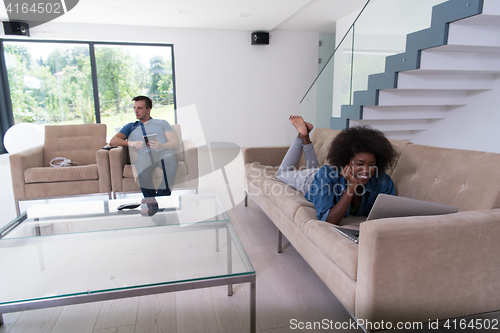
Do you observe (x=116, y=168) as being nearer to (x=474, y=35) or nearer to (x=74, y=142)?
(x=74, y=142)

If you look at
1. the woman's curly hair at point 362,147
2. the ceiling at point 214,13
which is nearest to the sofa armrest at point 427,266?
the woman's curly hair at point 362,147

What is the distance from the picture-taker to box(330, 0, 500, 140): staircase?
250 centimetres

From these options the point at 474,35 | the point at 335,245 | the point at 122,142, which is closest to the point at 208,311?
the point at 335,245

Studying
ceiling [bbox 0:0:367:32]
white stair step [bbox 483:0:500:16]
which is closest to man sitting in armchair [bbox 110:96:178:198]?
ceiling [bbox 0:0:367:32]

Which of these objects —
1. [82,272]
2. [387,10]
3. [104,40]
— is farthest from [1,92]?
[387,10]

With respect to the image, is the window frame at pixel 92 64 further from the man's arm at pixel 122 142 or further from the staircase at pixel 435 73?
the staircase at pixel 435 73

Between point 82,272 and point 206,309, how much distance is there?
0.63 m

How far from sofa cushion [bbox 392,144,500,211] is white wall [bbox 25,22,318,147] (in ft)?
17.9

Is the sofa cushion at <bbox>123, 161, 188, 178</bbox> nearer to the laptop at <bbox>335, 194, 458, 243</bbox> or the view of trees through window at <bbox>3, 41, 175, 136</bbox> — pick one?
the laptop at <bbox>335, 194, 458, 243</bbox>

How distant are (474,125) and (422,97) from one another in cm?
74

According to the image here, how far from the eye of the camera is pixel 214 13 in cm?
546

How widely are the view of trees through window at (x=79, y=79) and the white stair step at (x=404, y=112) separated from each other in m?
3.96

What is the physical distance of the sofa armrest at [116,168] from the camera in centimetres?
308

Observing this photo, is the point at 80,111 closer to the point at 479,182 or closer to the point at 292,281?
the point at 292,281
